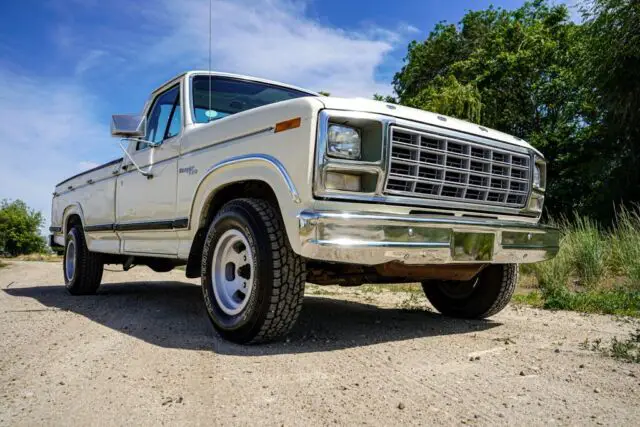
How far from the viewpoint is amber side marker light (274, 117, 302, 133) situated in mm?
3153

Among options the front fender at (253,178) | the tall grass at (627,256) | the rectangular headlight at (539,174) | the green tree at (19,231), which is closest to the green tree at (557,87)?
the tall grass at (627,256)

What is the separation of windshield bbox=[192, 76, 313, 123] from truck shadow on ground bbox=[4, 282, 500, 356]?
1.81 m

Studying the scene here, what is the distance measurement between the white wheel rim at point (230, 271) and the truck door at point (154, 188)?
806 millimetres

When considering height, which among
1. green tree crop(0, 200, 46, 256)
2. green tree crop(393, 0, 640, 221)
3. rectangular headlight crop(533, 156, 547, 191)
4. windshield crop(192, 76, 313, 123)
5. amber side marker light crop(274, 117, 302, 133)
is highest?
green tree crop(393, 0, 640, 221)

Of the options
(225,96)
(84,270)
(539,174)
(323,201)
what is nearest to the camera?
(323,201)

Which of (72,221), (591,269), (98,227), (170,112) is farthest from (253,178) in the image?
(591,269)

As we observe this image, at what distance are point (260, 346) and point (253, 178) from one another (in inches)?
43.0

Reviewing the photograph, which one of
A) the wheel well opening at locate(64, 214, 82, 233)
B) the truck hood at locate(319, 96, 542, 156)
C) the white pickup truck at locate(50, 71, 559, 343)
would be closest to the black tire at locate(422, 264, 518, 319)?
the white pickup truck at locate(50, 71, 559, 343)

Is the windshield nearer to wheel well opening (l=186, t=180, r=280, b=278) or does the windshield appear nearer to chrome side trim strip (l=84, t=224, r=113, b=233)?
wheel well opening (l=186, t=180, r=280, b=278)

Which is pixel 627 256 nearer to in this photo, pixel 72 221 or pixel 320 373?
pixel 320 373

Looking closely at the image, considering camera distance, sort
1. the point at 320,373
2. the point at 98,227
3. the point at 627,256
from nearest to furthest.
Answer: the point at 320,373, the point at 98,227, the point at 627,256

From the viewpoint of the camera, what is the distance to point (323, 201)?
3029 millimetres

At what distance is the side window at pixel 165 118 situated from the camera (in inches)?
192

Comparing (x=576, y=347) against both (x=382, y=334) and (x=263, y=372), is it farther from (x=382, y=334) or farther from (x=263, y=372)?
(x=263, y=372)
